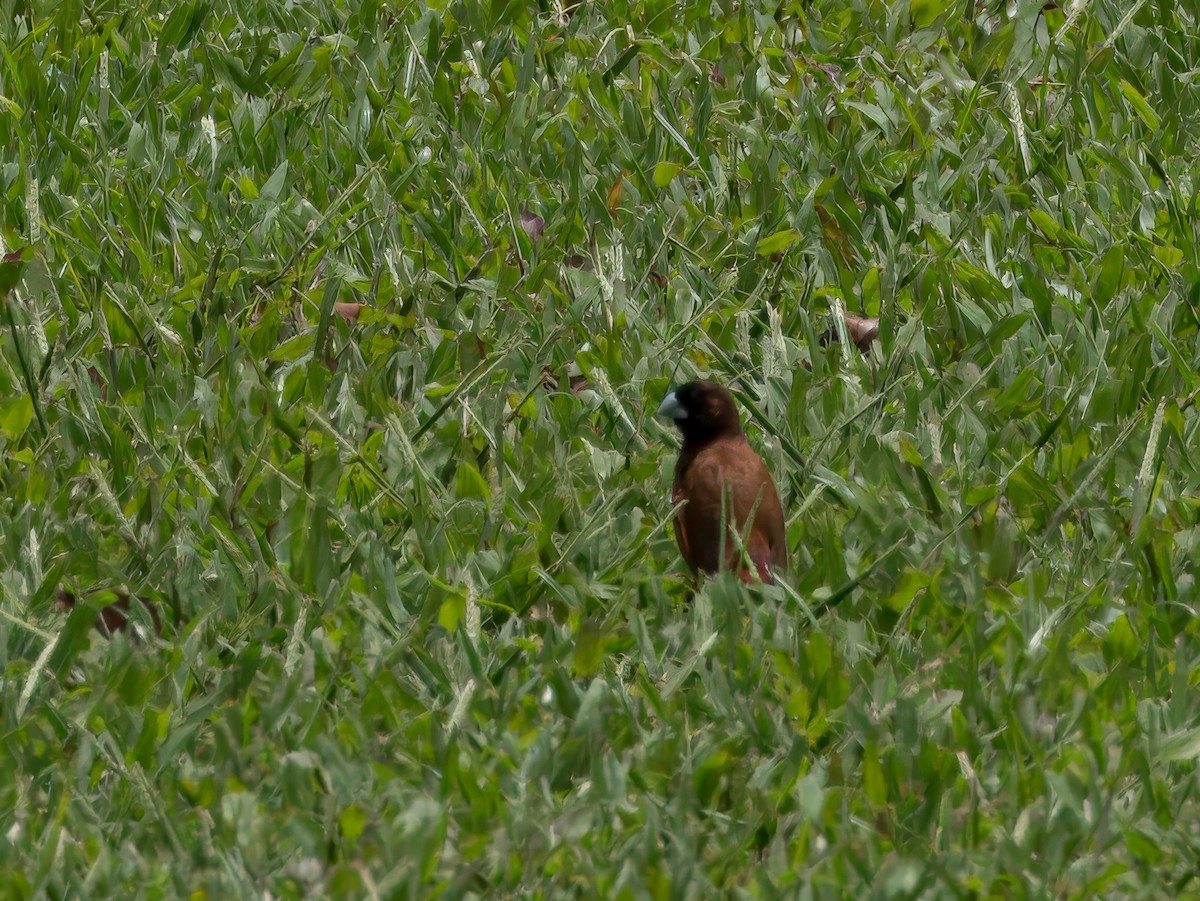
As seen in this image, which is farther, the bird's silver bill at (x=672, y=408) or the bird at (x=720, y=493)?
the bird's silver bill at (x=672, y=408)

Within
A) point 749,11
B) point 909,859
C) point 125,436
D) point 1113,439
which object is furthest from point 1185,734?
point 749,11

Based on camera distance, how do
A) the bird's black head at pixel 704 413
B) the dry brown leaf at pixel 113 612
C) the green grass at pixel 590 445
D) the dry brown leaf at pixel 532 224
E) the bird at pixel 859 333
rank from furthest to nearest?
the dry brown leaf at pixel 532 224 < the bird at pixel 859 333 < the bird's black head at pixel 704 413 < the dry brown leaf at pixel 113 612 < the green grass at pixel 590 445

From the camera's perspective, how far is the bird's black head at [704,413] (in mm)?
4320

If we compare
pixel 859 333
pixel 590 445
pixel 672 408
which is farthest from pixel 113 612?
pixel 859 333

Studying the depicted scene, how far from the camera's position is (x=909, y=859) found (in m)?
2.96

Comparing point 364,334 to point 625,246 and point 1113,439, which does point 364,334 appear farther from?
point 1113,439

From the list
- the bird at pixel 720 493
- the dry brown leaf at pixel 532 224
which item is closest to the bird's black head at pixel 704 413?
the bird at pixel 720 493

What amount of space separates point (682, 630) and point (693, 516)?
0.39 meters

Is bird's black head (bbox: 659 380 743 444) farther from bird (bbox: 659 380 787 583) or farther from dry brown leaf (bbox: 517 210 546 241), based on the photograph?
dry brown leaf (bbox: 517 210 546 241)

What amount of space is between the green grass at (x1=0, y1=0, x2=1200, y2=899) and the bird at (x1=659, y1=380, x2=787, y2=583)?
0.26 feet

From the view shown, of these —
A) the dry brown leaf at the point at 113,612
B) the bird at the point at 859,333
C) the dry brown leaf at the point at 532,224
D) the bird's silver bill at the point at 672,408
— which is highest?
the bird's silver bill at the point at 672,408

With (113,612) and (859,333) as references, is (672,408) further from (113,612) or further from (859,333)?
(113,612)

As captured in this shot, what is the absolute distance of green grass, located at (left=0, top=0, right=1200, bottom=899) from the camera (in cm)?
313

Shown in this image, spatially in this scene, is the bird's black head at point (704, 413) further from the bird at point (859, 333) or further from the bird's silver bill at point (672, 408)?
the bird at point (859, 333)
